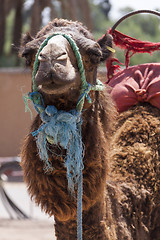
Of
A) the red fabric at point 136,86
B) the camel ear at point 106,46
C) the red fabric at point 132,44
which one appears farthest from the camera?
the red fabric at point 132,44

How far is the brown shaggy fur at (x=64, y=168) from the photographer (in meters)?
2.55

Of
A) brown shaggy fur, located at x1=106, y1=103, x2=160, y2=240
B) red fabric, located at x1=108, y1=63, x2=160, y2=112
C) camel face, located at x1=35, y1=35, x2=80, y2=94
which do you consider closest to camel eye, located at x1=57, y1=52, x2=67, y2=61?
camel face, located at x1=35, y1=35, x2=80, y2=94

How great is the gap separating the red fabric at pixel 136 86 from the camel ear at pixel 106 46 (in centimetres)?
90

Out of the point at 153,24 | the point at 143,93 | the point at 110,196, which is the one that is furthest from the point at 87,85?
the point at 153,24

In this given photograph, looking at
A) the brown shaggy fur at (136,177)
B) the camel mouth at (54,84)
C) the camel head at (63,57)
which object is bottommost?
the brown shaggy fur at (136,177)

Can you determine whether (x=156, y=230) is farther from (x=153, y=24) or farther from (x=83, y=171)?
(x=153, y=24)

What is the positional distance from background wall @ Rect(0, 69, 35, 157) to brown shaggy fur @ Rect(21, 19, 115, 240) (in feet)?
38.6

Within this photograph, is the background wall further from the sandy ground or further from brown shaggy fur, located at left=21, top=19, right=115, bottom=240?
brown shaggy fur, located at left=21, top=19, right=115, bottom=240

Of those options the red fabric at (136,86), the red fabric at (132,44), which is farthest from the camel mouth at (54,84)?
the red fabric at (132,44)

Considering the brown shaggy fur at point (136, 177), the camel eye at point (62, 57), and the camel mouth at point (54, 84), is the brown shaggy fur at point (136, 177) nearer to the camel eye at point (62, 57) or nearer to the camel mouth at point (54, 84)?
the camel mouth at point (54, 84)

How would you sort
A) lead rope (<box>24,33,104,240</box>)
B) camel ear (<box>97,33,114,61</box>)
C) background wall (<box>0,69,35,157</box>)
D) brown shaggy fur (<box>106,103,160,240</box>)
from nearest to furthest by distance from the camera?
lead rope (<box>24,33,104,240</box>) < camel ear (<box>97,33,114,61</box>) < brown shaggy fur (<box>106,103,160,240</box>) < background wall (<box>0,69,35,157</box>)

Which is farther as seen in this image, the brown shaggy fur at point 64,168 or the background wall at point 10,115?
the background wall at point 10,115

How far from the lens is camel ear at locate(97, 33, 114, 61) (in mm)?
2875

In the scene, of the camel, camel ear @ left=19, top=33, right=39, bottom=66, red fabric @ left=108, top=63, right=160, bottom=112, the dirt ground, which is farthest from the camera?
the dirt ground
